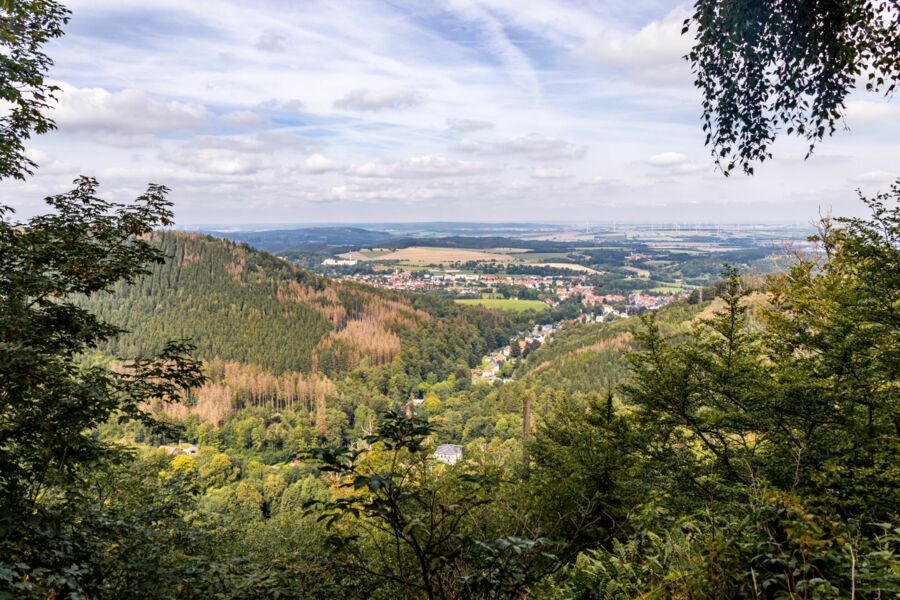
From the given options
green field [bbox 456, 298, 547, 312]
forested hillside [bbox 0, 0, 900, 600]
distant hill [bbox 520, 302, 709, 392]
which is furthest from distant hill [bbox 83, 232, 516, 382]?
forested hillside [bbox 0, 0, 900, 600]

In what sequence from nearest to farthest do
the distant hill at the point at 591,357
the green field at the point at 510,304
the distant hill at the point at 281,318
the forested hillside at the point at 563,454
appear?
the forested hillside at the point at 563,454 < the distant hill at the point at 591,357 < the distant hill at the point at 281,318 < the green field at the point at 510,304

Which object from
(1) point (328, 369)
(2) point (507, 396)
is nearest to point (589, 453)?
(2) point (507, 396)

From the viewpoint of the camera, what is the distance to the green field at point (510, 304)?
550 ft

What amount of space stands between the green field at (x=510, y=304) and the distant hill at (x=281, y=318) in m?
12.9

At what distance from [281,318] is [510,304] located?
86103 millimetres

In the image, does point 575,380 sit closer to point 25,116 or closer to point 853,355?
point 853,355

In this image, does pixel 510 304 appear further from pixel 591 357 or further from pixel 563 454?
pixel 563 454

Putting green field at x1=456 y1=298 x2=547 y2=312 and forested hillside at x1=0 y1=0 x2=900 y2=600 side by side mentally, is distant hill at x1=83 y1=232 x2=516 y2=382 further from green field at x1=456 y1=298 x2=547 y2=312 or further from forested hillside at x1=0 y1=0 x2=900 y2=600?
forested hillside at x1=0 y1=0 x2=900 y2=600

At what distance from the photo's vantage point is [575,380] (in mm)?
75562

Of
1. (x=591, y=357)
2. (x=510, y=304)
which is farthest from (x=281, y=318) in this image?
(x=591, y=357)

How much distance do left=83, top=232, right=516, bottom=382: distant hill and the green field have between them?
1292cm

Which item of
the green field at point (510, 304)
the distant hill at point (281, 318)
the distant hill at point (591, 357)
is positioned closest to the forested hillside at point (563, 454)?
the distant hill at point (591, 357)

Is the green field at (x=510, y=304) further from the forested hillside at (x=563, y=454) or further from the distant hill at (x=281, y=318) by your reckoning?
the forested hillside at (x=563, y=454)

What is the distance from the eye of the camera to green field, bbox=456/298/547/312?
6599 inches
